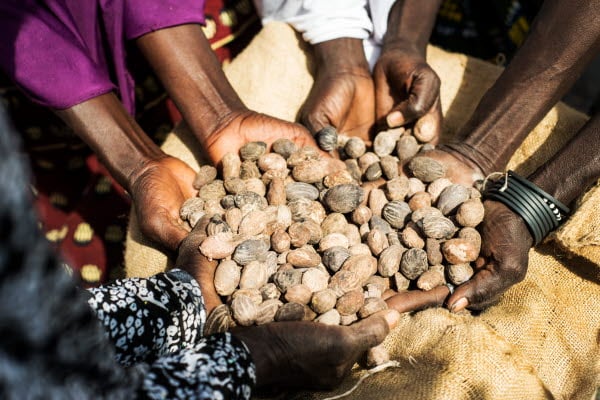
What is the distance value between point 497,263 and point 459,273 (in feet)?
0.32

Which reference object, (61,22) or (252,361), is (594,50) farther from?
(61,22)

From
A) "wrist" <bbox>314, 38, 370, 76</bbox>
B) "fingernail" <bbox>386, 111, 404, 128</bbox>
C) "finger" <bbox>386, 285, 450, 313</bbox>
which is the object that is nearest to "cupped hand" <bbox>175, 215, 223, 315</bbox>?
"finger" <bbox>386, 285, 450, 313</bbox>

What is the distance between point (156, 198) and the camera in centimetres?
159

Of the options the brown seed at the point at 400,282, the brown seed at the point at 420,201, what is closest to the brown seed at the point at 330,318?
the brown seed at the point at 400,282

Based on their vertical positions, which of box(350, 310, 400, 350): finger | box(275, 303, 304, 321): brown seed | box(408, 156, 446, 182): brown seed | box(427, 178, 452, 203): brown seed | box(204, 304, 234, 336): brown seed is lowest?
box(204, 304, 234, 336): brown seed

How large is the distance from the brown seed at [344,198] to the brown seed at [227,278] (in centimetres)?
35

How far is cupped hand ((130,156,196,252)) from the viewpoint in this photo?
1537mm

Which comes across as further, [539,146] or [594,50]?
[539,146]

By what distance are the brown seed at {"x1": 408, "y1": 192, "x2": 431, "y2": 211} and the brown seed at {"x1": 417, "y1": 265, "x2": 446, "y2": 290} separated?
23cm

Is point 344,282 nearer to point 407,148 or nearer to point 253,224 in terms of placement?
point 253,224

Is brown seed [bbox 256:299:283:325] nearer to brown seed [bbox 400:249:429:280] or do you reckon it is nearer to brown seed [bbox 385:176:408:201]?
brown seed [bbox 400:249:429:280]

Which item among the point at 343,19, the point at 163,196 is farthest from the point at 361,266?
the point at 343,19

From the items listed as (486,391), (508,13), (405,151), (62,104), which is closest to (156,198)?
(62,104)

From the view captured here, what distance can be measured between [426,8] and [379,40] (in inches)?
7.8
